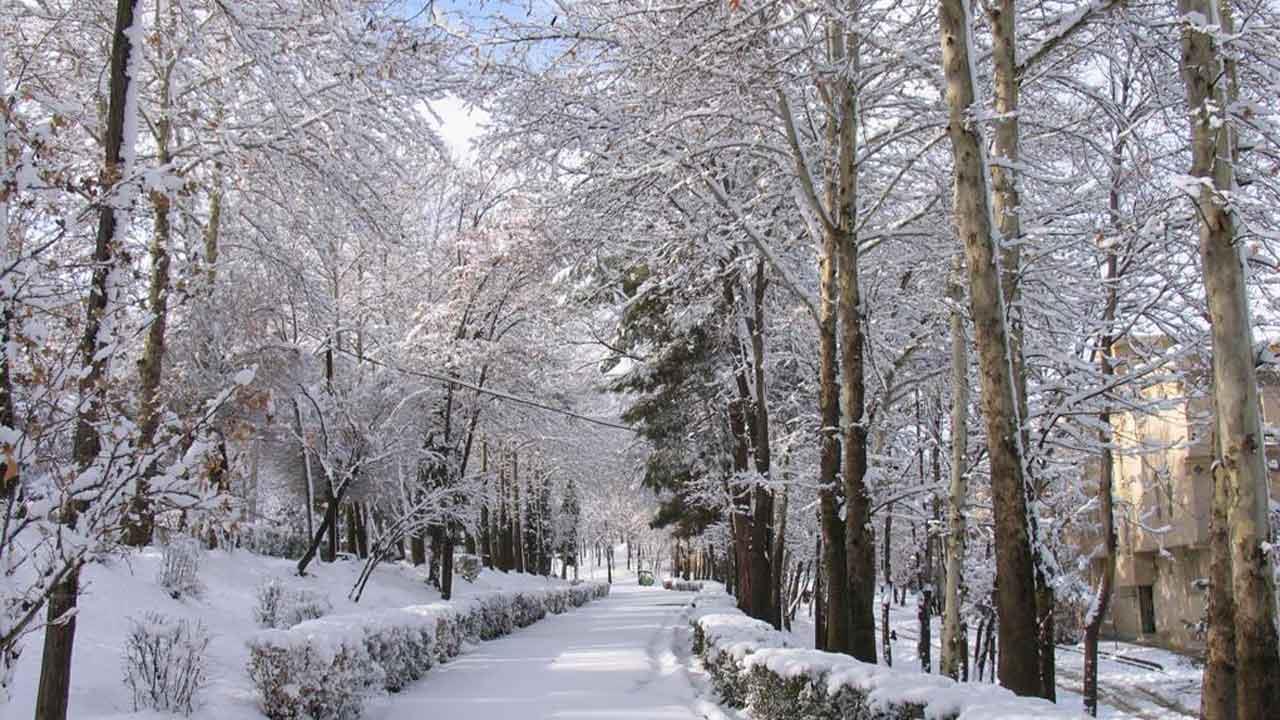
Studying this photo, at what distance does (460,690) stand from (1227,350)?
29.5ft

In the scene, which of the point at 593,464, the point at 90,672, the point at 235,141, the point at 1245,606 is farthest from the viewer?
Answer: the point at 593,464

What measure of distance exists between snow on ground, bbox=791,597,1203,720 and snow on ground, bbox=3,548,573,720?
877 centimetres

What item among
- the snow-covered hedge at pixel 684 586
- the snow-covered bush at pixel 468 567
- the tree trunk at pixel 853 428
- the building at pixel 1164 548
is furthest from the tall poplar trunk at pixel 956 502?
the snow-covered hedge at pixel 684 586

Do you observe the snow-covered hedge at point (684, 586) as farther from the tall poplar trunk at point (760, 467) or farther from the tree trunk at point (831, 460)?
the tree trunk at point (831, 460)

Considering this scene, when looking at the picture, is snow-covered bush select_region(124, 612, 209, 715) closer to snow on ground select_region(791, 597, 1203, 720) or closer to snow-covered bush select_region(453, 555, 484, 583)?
snow on ground select_region(791, 597, 1203, 720)

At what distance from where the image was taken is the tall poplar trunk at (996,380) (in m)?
6.06

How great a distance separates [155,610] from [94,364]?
6991 millimetres

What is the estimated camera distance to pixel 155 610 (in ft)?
33.7

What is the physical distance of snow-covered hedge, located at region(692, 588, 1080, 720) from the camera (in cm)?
491

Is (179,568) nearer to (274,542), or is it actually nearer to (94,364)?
(94,364)

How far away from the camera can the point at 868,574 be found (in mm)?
9891

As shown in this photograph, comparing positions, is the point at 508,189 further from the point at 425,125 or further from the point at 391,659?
the point at 391,659

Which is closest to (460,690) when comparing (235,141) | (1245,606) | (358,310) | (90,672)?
(90,672)

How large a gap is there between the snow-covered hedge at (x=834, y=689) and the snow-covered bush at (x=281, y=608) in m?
5.52
